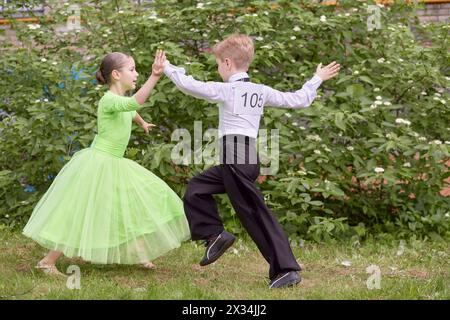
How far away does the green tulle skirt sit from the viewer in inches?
213

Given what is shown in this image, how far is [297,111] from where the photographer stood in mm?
7191

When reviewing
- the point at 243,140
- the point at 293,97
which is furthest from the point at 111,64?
the point at 293,97

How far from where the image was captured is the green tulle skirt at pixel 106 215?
5.40m

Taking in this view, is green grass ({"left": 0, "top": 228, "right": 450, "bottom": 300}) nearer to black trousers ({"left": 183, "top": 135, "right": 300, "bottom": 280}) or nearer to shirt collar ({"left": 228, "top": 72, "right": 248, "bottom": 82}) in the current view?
black trousers ({"left": 183, "top": 135, "right": 300, "bottom": 280})

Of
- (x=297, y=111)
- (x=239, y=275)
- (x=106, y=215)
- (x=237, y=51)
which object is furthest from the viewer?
(x=297, y=111)

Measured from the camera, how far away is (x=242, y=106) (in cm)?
508

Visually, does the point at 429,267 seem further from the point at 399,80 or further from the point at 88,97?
the point at 88,97

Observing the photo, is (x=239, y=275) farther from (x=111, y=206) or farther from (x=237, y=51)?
(x=237, y=51)

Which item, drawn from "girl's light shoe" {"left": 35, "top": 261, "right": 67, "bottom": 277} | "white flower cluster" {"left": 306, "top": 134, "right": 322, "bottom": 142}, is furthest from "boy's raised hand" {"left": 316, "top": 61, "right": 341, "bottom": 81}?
"girl's light shoe" {"left": 35, "top": 261, "right": 67, "bottom": 277}

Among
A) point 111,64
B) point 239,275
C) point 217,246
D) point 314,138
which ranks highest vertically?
point 111,64

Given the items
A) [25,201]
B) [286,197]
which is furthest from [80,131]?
[286,197]

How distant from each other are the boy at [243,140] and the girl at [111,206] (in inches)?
20.2

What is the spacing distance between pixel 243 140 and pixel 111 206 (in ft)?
3.38

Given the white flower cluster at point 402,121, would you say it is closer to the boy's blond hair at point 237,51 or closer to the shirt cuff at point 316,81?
the shirt cuff at point 316,81
